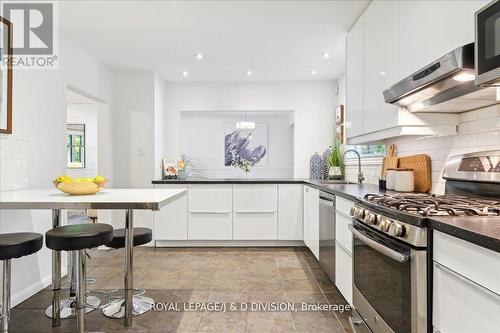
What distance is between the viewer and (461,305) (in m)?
1.07

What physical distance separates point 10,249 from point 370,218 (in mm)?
1938

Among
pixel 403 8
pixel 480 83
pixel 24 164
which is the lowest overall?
pixel 24 164

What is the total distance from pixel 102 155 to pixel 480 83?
4257mm

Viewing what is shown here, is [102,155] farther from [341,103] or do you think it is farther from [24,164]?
[341,103]

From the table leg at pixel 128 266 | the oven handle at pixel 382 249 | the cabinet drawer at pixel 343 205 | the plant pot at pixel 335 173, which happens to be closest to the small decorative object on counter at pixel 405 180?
the cabinet drawer at pixel 343 205

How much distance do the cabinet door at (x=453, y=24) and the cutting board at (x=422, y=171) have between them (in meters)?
0.83

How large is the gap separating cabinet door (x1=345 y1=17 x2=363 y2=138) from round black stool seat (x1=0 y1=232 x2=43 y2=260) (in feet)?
8.31

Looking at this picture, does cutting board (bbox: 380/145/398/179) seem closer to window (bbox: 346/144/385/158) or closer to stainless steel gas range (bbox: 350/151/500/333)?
window (bbox: 346/144/385/158)

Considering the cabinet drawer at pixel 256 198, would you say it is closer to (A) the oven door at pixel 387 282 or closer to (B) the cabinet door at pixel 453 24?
(A) the oven door at pixel 387 282

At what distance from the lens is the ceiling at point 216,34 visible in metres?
2.73

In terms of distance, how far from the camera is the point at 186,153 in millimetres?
5156

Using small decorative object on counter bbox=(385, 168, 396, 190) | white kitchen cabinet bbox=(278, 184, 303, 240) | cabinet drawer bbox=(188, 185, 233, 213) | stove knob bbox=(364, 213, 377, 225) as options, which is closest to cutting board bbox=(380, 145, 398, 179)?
small decorative object on counter bbox=(385, 168, 396, 190)

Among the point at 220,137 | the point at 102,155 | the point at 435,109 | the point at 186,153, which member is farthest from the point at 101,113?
the point at 435,109

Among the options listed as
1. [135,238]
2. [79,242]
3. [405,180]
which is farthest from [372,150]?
[79,242]
